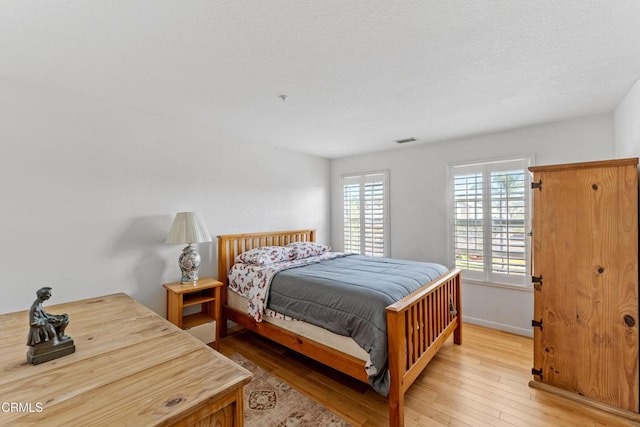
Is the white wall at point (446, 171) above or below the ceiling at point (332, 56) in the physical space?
below

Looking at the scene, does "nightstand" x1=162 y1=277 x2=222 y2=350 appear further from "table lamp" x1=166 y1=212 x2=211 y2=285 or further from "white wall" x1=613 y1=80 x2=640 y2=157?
"white wall" x1=613 y1=80 x2=640 y2=157

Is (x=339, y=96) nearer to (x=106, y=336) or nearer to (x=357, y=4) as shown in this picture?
(x=357, y=4)

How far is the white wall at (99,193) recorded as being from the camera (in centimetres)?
215

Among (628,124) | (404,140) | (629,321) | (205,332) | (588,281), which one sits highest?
(404,140)

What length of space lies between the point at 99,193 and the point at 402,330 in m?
2.83

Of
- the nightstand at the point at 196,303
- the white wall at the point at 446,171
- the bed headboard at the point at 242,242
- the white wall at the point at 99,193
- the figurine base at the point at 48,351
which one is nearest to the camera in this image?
the figurine base at the point at 48,351

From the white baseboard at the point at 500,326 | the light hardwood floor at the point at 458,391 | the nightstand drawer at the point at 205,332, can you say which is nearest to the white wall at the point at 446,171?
the white baseboard at the point at 500,326

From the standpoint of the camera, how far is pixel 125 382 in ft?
3.35

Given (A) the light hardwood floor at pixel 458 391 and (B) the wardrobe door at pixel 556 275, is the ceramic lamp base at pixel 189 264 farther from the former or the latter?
(B) the wardrobe door at pixel 556 275

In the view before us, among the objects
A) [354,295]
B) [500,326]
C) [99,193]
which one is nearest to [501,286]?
[500,326]

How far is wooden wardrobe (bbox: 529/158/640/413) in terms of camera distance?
6.35 feet

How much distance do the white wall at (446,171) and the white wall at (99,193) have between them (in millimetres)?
2265

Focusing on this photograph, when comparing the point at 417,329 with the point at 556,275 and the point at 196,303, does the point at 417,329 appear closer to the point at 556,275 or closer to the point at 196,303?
the point at 556,275

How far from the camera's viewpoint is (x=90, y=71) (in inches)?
78.8
